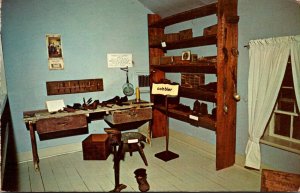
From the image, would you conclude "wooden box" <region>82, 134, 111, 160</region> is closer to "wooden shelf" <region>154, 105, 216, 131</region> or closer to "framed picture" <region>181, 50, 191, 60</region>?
"wooden shelf" <region>154, 105, 216, 131</region>

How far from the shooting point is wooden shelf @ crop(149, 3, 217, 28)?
3441 mm

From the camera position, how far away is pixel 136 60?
478 centimetres

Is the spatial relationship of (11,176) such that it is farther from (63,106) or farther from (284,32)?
(284,32)

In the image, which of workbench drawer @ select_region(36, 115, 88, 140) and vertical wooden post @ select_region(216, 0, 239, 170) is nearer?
vertical wooden post @ select_region(216, 0, 239, 170)

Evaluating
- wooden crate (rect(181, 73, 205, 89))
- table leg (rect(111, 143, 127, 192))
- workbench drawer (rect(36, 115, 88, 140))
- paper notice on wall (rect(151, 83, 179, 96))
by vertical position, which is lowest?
table leg (rect(111, 143, 127, 192))

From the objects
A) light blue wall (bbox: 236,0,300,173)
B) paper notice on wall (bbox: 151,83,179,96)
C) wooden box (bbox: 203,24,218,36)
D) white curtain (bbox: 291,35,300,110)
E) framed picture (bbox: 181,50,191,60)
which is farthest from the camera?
framed picture (bbox: 181,50,191,60)

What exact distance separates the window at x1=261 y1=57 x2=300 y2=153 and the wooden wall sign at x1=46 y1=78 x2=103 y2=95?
300 centimetres

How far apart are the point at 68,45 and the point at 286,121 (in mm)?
3713

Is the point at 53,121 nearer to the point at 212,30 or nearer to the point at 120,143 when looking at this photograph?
the point at 120,143

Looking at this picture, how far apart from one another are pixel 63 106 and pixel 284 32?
3.47m

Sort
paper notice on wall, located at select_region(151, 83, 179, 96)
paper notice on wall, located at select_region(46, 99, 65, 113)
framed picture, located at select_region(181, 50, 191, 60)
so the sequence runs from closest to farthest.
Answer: paper notice on wall, located at select_region(151, 83, 179, 96) → paper notice on wall, located at select_region(46, 99, 65, 113) → framed picture, located at select_region(181, 50, 191, 60)

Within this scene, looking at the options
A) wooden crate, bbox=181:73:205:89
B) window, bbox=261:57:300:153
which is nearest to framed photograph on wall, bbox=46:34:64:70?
wooden crate, bbox=181:73:205:89

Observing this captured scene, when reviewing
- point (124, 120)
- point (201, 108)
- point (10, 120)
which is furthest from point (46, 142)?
point (201, 108)

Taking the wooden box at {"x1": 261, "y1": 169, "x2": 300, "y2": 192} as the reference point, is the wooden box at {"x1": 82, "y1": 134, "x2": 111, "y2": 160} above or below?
below
